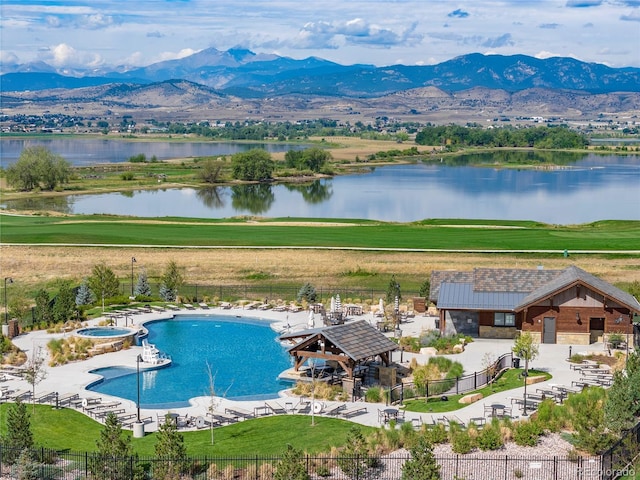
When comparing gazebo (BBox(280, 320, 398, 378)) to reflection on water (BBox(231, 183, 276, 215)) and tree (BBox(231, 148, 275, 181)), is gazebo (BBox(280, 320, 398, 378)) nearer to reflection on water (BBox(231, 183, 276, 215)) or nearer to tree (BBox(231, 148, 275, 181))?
reflection on water (BBox(231, 183, 276, 215))

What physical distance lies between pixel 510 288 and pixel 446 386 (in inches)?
417

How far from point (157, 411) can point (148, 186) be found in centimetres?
10240

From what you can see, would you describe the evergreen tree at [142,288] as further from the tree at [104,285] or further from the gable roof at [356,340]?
the gable roof at [356,340]

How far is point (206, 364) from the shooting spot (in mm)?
34281

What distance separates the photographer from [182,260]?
60.8 meters

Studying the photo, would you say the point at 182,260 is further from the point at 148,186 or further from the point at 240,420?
the point at 148,186

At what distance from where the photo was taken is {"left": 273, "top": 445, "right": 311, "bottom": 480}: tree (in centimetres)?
2047

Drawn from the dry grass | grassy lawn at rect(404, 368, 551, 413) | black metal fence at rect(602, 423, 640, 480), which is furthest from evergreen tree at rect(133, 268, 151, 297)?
black metal fence at rect(602, 423, 640, 480)

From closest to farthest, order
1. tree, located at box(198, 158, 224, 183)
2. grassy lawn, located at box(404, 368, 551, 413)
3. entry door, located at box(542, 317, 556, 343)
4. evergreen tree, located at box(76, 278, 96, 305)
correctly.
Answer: grassy lawn, located at box(404, 368, 551, 413), entry door, located at box(542, 317, 556, 343), evergreen tree, located at box(76, 278, 96, 305), tree, located at box(198, 158, 224, 183)

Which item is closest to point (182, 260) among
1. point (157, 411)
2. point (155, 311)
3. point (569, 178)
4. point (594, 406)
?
point (155, 311)

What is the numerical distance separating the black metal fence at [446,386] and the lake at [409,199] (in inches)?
2375

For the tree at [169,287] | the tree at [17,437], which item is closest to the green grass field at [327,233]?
the tree at [169,287]

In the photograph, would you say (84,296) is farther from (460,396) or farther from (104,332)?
(460,396)

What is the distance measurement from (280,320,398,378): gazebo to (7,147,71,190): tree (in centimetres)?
9386
